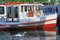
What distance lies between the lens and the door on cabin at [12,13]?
2404 centimetres

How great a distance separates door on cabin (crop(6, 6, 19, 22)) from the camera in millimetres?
24041

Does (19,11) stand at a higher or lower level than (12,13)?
higher

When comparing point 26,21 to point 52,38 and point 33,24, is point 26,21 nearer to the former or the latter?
point 33,24

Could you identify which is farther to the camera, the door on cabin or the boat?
the door on cabin

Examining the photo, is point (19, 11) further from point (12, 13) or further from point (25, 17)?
point (25, 17)

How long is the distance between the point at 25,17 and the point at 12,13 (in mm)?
1211

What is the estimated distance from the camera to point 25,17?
78.5 ft

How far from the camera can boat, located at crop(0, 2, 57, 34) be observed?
23750 millimetres

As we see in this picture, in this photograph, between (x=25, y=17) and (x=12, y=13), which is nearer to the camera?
(x=25, y=17)

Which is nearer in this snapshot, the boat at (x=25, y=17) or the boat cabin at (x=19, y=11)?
the boat at (x=25, y=17)

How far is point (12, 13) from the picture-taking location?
24.4m

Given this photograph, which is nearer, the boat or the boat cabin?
the boat

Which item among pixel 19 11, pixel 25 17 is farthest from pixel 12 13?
pixel 25 17

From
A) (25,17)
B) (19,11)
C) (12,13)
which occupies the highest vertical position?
(19,11)
